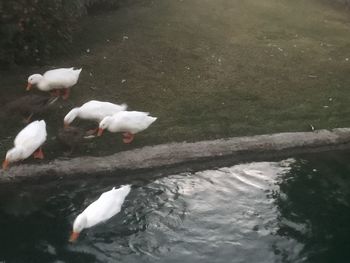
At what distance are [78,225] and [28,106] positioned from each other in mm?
2290

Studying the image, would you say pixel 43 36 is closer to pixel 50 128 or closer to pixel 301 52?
pixel 50 128

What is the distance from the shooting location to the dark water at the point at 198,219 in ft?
18.2

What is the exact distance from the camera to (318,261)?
557cm

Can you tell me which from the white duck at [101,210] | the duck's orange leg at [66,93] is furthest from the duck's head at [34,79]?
the white duck at [101,210]

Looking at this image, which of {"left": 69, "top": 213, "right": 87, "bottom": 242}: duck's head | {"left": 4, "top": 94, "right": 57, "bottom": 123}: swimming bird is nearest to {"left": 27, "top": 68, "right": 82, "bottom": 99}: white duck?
{"left": 4, "top": 94, "right": 57, "bottom": 123}: swimming bird

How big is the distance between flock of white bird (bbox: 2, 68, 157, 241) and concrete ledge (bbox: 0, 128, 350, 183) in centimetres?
23

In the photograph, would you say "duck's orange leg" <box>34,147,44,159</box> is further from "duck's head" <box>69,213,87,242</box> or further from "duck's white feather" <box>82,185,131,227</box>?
"duck's head" <box>69,213,87,242</box>

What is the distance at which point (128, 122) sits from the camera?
684 cm

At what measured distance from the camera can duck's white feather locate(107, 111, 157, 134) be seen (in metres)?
6.84

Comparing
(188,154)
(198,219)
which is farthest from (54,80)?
(198,219)

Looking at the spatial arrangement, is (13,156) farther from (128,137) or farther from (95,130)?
(128,137)

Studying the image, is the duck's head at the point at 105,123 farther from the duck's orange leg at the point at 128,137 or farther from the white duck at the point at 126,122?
the duck's orange leg at the point at 128,137

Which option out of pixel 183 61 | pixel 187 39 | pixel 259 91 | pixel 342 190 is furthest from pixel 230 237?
Answer: pixel 187 39

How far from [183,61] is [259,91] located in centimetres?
150
